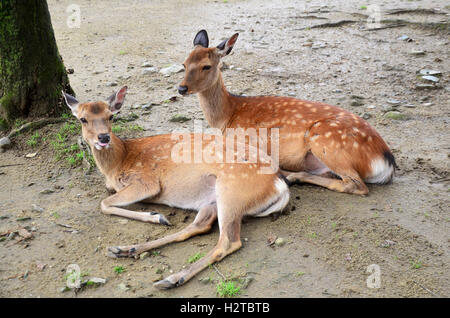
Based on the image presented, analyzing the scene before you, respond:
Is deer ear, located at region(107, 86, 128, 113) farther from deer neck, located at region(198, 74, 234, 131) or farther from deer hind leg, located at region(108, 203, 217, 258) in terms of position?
deer hind leg, located at region(108, 203, 217, 258)

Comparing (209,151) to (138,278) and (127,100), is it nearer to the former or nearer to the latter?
(138,278)

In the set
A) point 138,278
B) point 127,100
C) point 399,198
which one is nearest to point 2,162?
point 127,100

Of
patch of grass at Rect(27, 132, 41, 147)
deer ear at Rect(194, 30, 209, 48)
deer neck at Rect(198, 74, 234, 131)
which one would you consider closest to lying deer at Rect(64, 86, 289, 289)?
deer neck at Rect(198, 74, 234, 131)

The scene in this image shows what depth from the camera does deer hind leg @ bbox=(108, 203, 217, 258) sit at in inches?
139

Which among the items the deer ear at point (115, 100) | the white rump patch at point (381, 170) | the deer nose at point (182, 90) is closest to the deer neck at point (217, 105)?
the deer nose at point (182, 90)

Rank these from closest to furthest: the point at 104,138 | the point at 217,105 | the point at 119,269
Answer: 1. the point at 119,269
2. the point at 104,138
3. the point at 217,105

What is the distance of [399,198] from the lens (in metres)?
4.17

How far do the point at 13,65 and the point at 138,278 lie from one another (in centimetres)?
321

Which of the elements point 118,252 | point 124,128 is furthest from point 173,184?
point 124,128

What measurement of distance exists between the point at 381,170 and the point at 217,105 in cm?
185

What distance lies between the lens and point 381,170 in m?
4.32

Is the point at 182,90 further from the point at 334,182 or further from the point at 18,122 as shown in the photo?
the point at 18,122

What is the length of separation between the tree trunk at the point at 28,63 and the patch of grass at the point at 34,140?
332mm

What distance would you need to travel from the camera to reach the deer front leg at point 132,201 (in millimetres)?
3965
